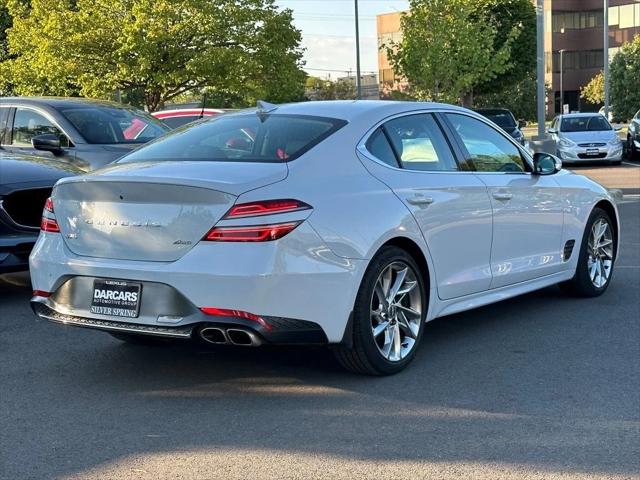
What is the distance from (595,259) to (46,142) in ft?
18.6

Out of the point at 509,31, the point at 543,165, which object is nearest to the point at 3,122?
the point at 543,165

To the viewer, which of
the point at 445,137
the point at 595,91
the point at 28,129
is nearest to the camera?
the point at 445,137

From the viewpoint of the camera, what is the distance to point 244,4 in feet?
87.9

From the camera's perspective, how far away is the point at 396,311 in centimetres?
518

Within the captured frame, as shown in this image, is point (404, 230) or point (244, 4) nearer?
point (404, 230)

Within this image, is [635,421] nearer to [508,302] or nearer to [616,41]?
[508,302]

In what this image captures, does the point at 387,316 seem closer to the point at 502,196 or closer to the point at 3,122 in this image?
the point at 502,196

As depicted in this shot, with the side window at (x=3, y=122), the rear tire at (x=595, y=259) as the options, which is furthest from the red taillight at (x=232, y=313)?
the side window at (x=3, y=122)

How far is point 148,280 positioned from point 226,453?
1.03 m

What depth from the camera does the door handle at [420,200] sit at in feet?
17.1

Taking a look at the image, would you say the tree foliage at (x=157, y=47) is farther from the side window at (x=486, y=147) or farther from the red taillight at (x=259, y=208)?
the red taillight at (x=259, y=208)

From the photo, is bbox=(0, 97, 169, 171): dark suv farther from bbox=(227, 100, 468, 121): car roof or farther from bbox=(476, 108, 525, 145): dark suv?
bbox=(476, 108, 525, 145): dark suv

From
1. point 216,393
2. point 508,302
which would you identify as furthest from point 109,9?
point 216,393

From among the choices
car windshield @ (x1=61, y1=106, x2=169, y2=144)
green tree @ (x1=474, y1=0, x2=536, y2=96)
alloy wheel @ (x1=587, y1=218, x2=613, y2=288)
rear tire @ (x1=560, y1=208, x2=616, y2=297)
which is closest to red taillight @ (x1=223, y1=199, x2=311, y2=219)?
rear tire @ (x1=560, y1=208, x2=616, y2=297)
